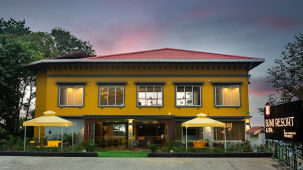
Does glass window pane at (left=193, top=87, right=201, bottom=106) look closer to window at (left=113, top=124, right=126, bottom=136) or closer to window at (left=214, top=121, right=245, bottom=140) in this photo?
window at (left=214, top=121, right=245, bottom=140)

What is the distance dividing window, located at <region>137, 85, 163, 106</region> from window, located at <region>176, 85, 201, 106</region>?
1470 mm

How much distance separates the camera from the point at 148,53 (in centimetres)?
3028

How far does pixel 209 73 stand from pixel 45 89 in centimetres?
1369

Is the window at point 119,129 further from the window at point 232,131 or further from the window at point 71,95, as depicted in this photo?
the window at point 232,131

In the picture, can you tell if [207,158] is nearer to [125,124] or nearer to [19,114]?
[125,124]

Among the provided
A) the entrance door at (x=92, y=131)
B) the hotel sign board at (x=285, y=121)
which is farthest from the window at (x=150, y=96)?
the hotel sign board at (x=285, y=121)

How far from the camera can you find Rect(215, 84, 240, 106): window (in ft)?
90.8

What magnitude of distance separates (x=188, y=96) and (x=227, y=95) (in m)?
3.18

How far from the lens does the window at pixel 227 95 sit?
27672 mm

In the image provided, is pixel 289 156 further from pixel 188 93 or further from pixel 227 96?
pixel 188 93

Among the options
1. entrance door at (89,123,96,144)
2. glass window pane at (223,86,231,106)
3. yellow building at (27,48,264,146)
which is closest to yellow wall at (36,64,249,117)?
yellow building at (27,48,264,146)

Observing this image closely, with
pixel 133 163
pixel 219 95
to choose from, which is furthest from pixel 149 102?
pixel 133 163

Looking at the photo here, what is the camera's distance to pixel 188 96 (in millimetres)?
27750

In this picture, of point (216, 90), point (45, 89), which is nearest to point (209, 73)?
point (216, 90)
